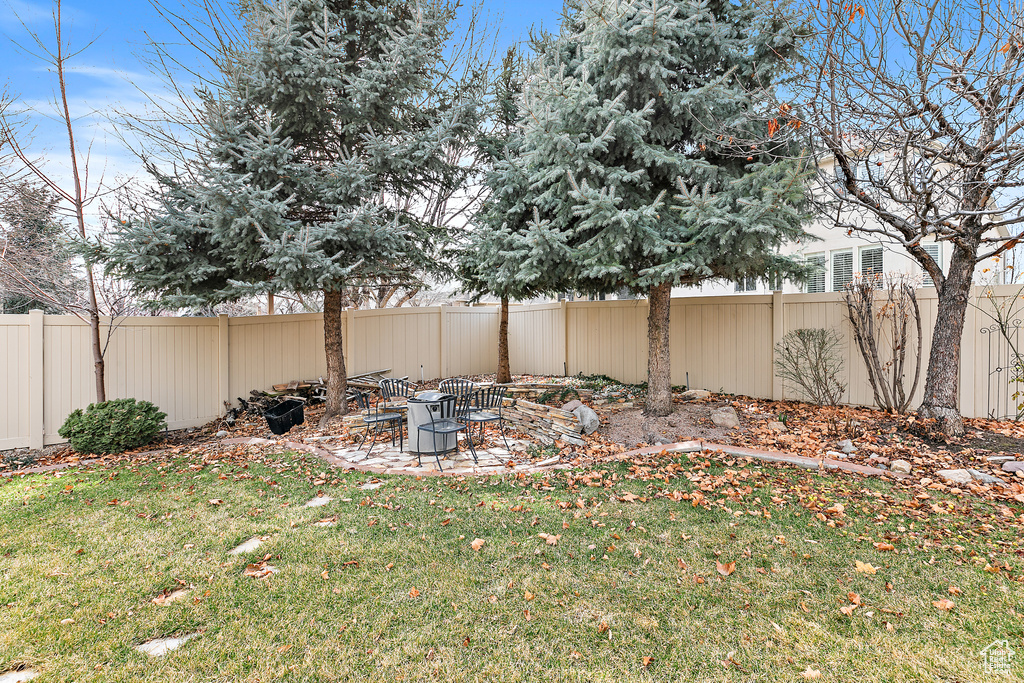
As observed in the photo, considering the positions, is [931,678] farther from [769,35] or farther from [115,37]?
[115,37]

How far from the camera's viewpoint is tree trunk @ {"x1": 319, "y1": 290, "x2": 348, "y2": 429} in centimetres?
798

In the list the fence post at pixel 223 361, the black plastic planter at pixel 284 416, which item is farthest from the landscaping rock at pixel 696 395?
the fence post at pixel 223 361

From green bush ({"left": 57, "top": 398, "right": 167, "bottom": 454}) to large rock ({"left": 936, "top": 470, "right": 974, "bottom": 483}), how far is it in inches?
355

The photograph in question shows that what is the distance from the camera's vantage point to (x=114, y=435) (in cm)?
623

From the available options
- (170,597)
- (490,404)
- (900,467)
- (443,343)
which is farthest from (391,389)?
(900,467)

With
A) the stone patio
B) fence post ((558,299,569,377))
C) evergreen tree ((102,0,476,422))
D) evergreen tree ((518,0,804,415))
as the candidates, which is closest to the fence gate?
evergreen tree ((518,0,804,415))

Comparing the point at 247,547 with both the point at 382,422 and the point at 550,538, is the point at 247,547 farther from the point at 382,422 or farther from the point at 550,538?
the point at 382,422

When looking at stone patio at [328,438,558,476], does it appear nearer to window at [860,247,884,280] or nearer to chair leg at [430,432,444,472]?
chair leg at [430,432,444,472]

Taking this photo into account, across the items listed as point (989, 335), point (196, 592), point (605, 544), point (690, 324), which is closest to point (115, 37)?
point (196, 592)

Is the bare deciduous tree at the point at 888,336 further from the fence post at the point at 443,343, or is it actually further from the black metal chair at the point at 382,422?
the fence post at the point at 443,343

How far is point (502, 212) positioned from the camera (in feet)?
24.5

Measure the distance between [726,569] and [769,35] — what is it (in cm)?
615

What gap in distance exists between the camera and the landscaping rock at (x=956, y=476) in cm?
431

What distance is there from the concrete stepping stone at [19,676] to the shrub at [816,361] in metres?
7.45
